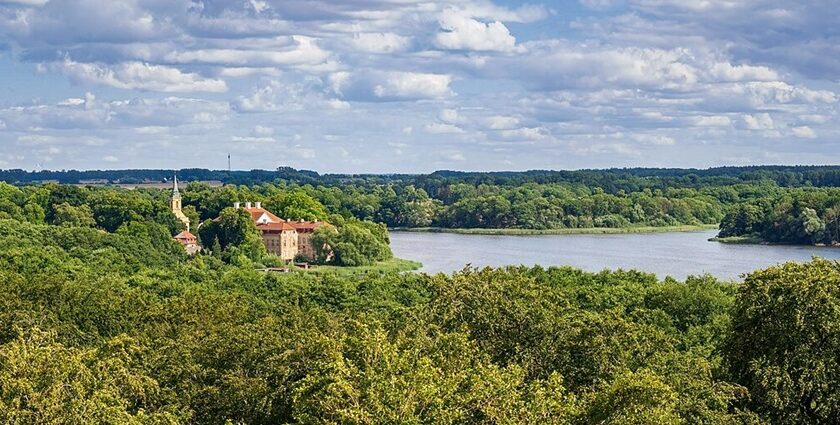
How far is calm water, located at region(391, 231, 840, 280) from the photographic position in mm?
75250

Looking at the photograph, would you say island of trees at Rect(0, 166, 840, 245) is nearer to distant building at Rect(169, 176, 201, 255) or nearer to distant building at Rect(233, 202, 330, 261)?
distant building at Rect(169, 176, 201, 255)

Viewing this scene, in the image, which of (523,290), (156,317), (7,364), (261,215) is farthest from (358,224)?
(7,364)

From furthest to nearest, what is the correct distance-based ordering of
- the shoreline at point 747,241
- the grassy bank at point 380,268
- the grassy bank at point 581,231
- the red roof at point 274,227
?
the grassy bank at point 581,231 < the shoreline at point 747,241 < the red roof at point 274,227 < the grassy bank at point 380,268

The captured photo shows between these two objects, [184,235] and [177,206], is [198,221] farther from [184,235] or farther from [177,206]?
[184,235]

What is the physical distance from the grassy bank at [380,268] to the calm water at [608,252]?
127 cm

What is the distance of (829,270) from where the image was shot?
2314cm

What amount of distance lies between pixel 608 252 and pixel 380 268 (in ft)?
60.8

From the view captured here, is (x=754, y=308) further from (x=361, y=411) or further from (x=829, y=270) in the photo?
(x=361, y=411)

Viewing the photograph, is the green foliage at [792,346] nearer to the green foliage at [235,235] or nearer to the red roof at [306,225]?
the green foliage at [235,235]

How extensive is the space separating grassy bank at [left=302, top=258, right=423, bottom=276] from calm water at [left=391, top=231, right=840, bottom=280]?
4.16 ft

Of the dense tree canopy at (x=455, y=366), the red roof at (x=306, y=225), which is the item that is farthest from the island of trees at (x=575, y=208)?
the dense tree canopy at (x=455, y=366)

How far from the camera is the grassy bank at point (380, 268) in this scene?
80375 mm

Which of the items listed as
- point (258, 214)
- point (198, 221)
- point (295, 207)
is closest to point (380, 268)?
point (258, 214)

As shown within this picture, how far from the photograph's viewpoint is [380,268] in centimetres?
8225
